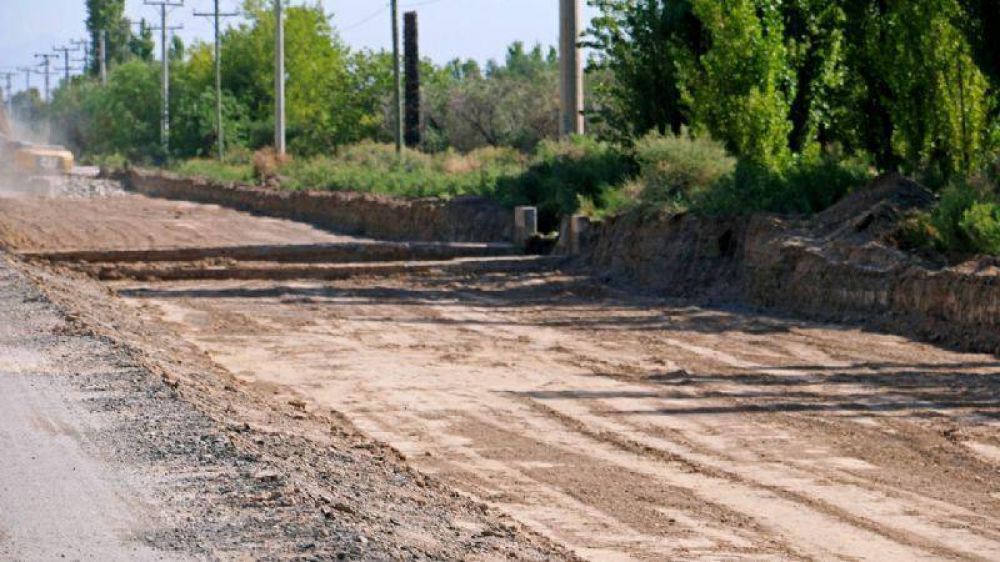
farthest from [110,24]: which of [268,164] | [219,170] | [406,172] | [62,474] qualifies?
[62,474]

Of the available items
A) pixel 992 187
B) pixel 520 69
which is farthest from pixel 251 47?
pixel 992 187

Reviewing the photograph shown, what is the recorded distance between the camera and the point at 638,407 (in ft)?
48.1

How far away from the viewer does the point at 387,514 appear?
8.86m

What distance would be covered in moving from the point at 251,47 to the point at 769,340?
86378 millimetres

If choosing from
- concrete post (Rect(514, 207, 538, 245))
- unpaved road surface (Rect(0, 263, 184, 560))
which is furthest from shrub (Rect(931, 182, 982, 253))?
concrete post (Rect(514, 207, 538, 245))

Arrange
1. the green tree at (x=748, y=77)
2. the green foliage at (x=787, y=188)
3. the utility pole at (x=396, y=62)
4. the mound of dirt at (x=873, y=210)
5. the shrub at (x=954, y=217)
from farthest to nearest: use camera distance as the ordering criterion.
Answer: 1. the utility pole at (x=396, y=62)
2. the green tree at (x=748, y=77)
3. the green foliage at (x=787, y=188)
4. the mound of dirt at (x=873, y=210)
5. the shrub at (x=954, y=217)

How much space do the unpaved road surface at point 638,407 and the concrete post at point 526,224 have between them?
6.67m

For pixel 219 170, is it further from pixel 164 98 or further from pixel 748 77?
pixel 748 77

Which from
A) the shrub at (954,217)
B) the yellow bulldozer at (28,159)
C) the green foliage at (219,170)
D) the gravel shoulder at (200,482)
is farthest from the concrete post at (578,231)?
the yellow bulldozer at (28,159)

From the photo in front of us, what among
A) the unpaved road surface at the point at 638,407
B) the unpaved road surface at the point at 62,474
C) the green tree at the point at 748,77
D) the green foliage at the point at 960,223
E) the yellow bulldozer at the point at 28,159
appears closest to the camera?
the unpaved road surface at the point at 62,474

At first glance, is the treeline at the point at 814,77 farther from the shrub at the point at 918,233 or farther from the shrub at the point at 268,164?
the shrub at the point at 268,164

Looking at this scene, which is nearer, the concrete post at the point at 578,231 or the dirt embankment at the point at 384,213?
the concrete post at the point at 578,231

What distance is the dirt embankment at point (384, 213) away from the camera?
120 feet

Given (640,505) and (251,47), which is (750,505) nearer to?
(640,505)
